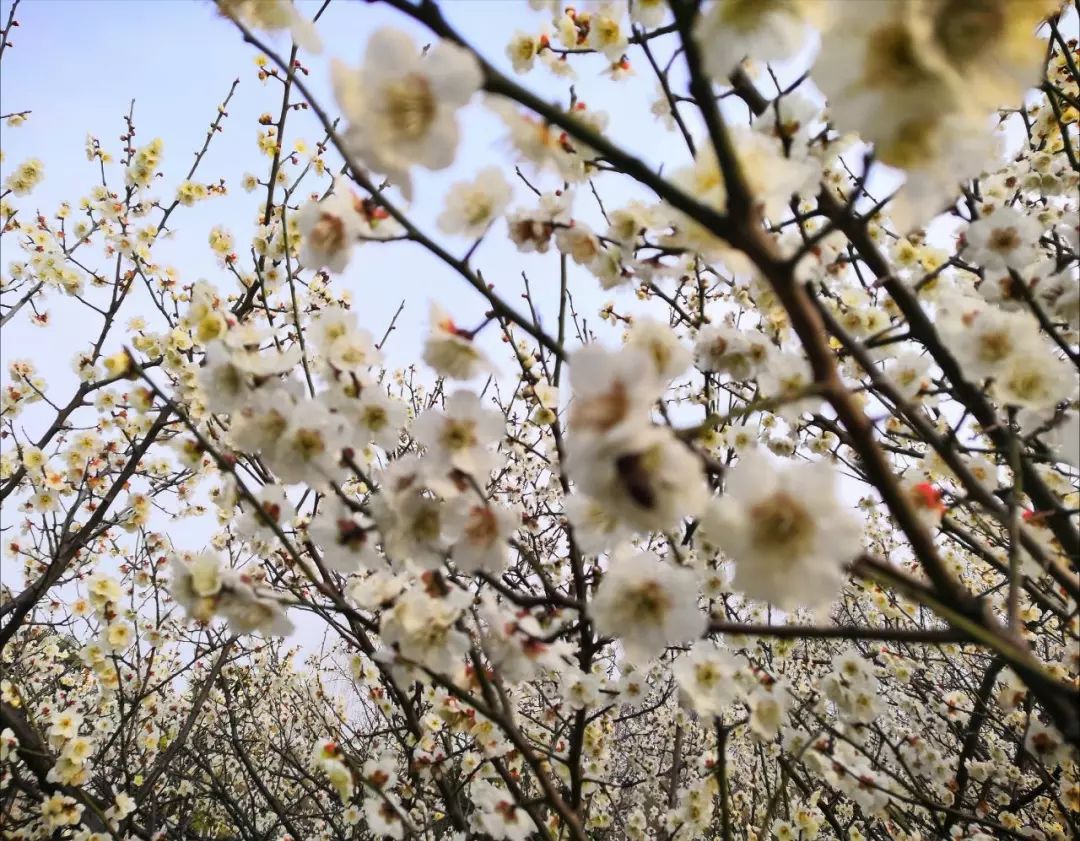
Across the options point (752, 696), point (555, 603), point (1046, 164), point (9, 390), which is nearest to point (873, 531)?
point (1046, 164)

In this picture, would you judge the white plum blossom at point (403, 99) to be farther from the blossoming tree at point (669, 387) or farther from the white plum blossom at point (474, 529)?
the white plum blossom at point (474, 529)

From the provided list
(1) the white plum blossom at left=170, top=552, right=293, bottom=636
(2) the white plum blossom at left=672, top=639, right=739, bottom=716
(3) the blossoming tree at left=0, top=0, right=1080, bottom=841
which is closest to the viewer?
(3) the blossoming tree at left=0, top=0, right=1080, bottom=841

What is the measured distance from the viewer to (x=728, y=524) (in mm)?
961

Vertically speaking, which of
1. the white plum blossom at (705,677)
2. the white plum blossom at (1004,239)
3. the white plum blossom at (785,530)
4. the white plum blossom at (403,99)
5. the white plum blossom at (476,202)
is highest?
the white plum blossom at (1004,239)

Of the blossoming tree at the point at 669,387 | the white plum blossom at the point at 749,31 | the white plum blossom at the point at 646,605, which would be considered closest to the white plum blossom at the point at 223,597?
the blossoming tree at the point at 669,387

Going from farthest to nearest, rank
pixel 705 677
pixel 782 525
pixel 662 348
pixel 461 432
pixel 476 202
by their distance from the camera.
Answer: pixel 705 677 < pixel 476 202 < pixel 461 432 < pixel 662 348 < pixel 782 525

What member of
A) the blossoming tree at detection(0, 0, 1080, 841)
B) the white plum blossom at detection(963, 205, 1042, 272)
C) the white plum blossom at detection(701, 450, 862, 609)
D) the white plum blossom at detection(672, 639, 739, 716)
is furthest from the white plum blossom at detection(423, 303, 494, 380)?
the white plum blossom at detection(963, 205, 1042, 272)

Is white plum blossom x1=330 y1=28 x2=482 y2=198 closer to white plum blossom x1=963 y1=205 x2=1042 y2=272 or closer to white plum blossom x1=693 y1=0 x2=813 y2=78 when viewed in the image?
white plum blossom x1=693 y1=0 x2=813 y2=78

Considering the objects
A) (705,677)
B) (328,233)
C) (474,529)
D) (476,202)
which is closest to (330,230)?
(328,233)

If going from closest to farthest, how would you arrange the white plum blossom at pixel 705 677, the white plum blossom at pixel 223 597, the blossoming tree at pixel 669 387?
the blossoming tree at pixel 669 387, the white plum blossom at pixel 223 597, the white plum blossom at pixel 705 677

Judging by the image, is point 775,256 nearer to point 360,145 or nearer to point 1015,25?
point 1015,25

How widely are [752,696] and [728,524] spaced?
4.70 feet

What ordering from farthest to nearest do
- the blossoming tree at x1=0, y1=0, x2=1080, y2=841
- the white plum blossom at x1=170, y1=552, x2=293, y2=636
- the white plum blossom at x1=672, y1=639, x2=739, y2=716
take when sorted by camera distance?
the white plum blossom at x1=672, y1=639, x2=739, y2=716
the white plum blossom at x1=170, y1=552, x2=293, y2=636
the blossoming tree at x1=0, y1=0, x2=1080, y2=841

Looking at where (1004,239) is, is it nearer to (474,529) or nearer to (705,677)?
(705,677)
